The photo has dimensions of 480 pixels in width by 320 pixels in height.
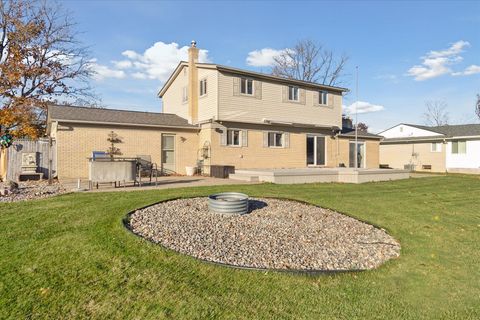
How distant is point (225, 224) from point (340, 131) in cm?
1803

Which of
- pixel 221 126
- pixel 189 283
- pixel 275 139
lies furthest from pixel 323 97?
pixel 189 283

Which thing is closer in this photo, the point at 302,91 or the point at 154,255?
the point at 154,255

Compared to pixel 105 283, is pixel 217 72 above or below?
above

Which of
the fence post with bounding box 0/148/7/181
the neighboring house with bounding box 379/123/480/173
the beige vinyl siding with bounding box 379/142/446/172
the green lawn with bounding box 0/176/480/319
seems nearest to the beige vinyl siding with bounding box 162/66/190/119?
the fence post with bounding box 0/148/7/181

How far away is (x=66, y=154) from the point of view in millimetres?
14875

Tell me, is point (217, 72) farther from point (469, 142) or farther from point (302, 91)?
point (469, 142)

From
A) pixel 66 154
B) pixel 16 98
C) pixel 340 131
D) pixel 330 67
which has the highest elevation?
pixel 330 67

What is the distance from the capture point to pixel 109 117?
648 inches

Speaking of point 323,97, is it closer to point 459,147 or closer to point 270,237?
point 459,147

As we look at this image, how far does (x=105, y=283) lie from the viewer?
12.0ft

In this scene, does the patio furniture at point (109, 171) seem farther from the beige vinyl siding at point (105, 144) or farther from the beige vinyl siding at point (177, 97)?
the beige vinyl siding at point (177, 97)

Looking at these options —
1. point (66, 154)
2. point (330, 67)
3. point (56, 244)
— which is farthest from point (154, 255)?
point (330, 67)

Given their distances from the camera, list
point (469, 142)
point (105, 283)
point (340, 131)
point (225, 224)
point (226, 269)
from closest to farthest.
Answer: point (105, 283), point (226, 269), point (225, 224), point (340, 131), point (469, 142)

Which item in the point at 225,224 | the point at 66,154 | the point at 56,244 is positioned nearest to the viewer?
the point at 56,244
